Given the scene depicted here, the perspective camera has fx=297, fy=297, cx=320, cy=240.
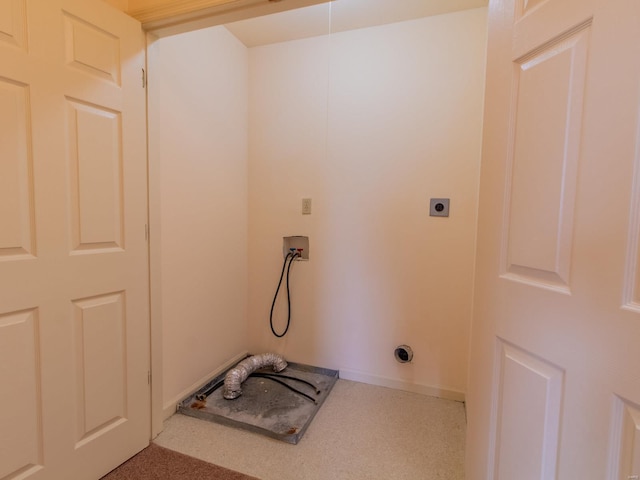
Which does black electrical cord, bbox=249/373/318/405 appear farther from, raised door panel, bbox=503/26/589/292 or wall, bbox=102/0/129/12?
wall, bbox=102/0/129/12

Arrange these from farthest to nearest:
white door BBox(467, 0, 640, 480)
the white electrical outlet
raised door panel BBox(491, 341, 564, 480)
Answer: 1. the white electrical outlet
2. raised door panel BBox(491, 341, 564, 480)
3. white door BBox(467, 0, 640, 480)

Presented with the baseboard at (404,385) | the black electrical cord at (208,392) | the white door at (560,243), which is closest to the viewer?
the white door at (560,243)

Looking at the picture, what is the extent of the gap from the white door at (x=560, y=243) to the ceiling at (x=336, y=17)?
116 cm

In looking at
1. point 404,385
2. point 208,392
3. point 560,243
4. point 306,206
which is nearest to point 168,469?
point 208,392

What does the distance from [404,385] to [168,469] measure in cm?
153

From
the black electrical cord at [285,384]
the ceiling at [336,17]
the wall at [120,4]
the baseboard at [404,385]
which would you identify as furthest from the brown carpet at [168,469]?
the ceiling at [336,17]

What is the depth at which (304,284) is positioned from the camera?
2.37 meters

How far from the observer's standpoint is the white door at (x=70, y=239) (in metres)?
1.04

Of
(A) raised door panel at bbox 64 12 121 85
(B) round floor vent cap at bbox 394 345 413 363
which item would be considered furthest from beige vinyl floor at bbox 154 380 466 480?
(A) raised door panel at bbox 64 12 121 85

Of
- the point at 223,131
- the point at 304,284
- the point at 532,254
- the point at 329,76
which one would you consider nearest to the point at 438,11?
the point at 329,76

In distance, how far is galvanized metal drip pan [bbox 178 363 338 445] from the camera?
1.70 metres

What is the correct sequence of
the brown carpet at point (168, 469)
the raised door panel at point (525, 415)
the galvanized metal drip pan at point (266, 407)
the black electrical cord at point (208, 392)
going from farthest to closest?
the black electrical cord at point (208, 392) < the galvanized metal drip pan at point (266, 407) < the brown carpet at point (168, 469) < the raised door panel at point (525, 415)

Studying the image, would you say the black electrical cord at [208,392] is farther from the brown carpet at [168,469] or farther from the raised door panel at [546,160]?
the raised door panel at [546,160]

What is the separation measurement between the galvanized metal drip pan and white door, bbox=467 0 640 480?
1.06 m
